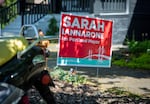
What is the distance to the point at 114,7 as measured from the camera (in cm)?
2180

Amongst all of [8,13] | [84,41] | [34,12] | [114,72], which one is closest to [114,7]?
[34,12]

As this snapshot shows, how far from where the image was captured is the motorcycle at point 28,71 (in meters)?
4.52

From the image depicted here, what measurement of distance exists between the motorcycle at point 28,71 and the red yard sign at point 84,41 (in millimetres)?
2425

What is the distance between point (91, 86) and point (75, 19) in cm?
Result: 199

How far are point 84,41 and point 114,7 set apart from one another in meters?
14.0

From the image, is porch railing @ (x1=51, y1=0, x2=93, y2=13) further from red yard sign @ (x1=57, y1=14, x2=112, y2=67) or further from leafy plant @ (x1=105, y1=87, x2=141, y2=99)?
red yard sign @ (x1=57, y1=14, x2=112, y2=67)

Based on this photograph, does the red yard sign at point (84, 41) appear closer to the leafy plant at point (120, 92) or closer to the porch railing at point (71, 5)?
the leafy plant at point (120, 92)

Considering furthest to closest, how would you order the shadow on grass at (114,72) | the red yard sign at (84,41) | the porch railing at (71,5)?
the porch railing at (71,5)
the shadow on grass at (114,72)
the red yard sign at (84,41)

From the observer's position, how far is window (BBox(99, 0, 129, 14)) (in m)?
21.0

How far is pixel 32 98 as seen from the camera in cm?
771

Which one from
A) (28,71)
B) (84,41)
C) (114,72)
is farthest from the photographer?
(114,72)

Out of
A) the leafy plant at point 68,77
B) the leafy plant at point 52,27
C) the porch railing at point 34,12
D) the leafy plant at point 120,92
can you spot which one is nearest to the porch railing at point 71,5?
the porch railing at point 34,12

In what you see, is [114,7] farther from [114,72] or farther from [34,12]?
[114,72]

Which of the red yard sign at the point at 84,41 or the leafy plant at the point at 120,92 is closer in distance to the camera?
the red yard sign at the point at 84,41
